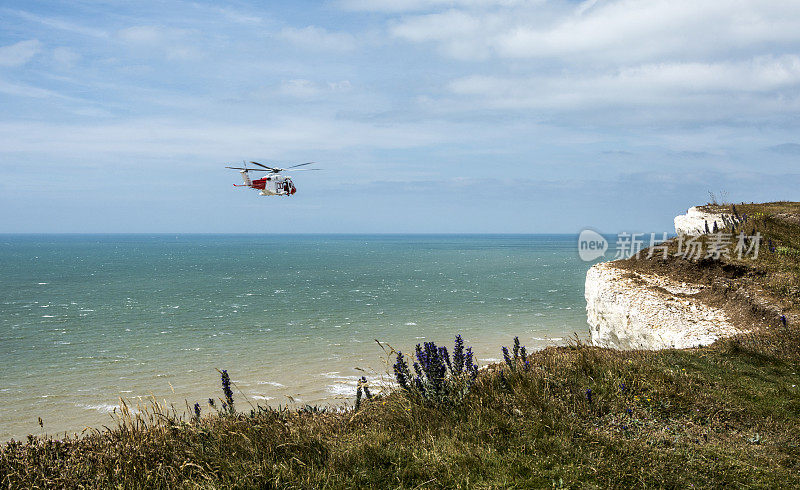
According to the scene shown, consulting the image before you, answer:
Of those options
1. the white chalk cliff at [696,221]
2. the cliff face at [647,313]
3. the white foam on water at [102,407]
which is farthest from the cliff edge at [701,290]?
the white foam on water at [102,407]

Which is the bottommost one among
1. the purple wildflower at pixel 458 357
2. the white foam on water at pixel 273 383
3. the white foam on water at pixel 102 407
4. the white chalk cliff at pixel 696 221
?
the white foam on water at pixel 102 407

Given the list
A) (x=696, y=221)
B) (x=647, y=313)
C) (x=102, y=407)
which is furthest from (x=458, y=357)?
(x=696, y=221)

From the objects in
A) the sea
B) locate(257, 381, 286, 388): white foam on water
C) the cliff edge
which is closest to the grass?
the sea

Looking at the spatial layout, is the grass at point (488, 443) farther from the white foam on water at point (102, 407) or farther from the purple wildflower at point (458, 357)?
the white foam on water at point (102, 407)

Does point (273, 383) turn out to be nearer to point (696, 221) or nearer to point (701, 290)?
point (701, 290)

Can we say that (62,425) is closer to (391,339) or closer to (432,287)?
(391,339)

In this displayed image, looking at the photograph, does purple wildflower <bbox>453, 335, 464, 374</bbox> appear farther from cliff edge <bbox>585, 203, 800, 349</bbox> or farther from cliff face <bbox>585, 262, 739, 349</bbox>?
cliff face <bbox>585, 262, 739, 349</bbox>

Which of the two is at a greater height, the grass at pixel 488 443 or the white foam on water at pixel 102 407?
the grass at pixel 488 443

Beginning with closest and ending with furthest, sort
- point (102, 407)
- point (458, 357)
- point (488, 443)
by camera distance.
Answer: point (488, 443), point (458, 357), point (102, 407)
